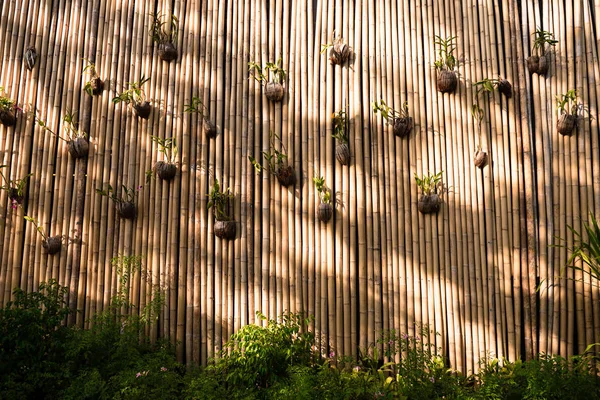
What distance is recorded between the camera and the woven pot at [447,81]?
3988mm

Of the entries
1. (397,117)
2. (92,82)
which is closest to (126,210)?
(92,82)

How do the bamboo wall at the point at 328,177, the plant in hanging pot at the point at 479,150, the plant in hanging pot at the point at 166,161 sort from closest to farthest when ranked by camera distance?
the bamboo wall at the point at 328,177 → the plant in hanging pot at the point at 479,150 → the plant in hanging pot at the point at 166,161

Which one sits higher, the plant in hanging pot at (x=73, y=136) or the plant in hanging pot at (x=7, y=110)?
the plant in hanging pot at (x=7, y=110)

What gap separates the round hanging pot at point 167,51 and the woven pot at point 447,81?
2034mm

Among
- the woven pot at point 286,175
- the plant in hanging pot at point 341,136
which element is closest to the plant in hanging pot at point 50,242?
the woven pot at point 286,175

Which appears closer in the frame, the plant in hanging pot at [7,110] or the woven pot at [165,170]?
the woven pot at [165,170]

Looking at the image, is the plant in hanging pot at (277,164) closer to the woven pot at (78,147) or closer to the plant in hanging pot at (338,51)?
the plant in hanging pot at (338,51)

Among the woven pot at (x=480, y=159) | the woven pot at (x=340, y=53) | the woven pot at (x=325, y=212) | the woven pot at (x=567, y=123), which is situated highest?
the woven pot at (x=340, y=53)

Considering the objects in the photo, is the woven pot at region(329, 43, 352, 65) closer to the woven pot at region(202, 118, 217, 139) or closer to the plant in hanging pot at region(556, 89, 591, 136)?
the woven pot at region(202, 118, 217, 139)

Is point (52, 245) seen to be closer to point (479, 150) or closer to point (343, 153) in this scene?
point (343, 153)

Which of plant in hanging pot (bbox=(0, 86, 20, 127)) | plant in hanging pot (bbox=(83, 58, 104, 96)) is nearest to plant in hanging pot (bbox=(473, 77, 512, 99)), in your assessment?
plant in hanging pot (bbox=(83, 58, 104, 96))

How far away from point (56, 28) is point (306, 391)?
3.50 meters

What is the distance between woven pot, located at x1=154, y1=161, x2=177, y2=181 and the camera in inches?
160

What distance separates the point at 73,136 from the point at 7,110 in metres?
0.59
